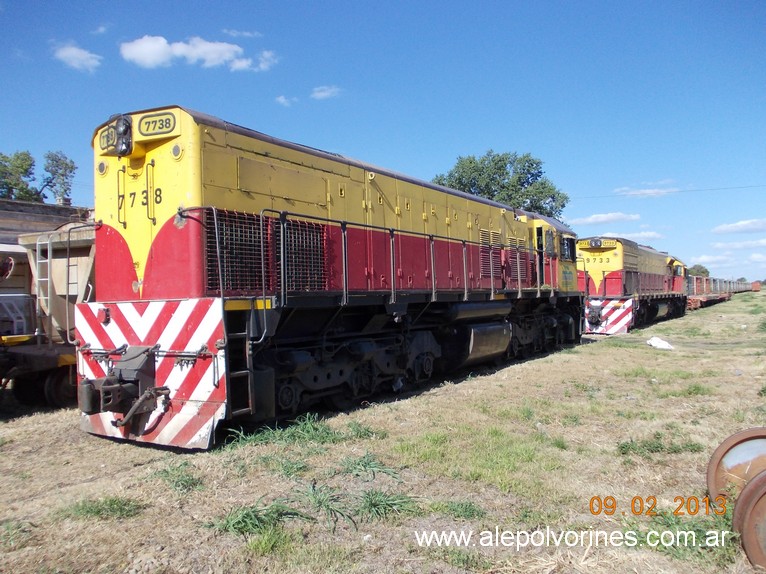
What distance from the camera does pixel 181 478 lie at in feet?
15.4

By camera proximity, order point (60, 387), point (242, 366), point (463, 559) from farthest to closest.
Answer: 1. point (60, 387)
2. point (242, 366)
3. point (463, 559)

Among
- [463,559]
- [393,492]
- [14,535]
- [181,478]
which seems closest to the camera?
[463,559]

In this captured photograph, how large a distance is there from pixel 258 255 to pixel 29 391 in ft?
16.5

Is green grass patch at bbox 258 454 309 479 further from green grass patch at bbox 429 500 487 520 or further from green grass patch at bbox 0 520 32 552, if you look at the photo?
green grass patch at bbox 0 520 32 552

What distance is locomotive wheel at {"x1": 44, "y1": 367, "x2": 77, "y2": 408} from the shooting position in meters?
8.51

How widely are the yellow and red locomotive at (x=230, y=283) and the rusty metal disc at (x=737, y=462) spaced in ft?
13.9

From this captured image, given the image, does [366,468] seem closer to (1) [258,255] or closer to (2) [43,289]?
(1) [258,255]

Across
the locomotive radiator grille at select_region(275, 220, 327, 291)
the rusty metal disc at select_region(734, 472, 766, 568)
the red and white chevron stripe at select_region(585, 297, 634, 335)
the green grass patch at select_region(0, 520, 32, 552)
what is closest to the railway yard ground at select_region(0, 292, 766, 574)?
the green grass patch at select_region(0, 520, 32, 552)

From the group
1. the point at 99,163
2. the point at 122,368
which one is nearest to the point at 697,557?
the point at 122,368

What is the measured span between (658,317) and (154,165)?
26.7m

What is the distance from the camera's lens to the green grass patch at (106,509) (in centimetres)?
403

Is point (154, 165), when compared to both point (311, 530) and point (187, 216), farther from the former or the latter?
point (311, 530)

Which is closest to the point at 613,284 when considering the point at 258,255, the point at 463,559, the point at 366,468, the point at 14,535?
the point at 258,255

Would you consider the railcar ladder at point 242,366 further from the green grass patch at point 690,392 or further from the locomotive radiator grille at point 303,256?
the green grass patch at point 690,392
